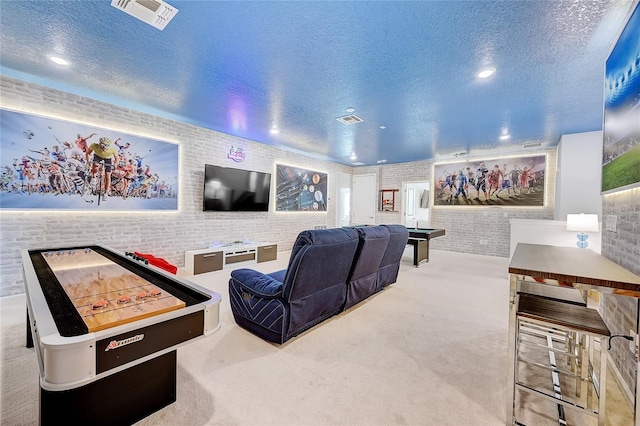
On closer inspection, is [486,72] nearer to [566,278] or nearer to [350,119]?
[350,119]

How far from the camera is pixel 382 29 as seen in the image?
7.32 ft

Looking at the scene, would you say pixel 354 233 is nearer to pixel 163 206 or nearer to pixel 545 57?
pixel 545 57

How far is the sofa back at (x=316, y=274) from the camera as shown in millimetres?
2244

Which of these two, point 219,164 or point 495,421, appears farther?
point 219,164

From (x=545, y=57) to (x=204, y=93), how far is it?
3965 mm

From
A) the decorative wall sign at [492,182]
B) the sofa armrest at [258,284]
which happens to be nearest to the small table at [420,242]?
the decorative wall sign at [492,182]

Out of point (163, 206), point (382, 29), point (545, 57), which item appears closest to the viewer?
point (382, 29)

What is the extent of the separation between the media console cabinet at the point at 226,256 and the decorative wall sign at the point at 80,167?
100 cm

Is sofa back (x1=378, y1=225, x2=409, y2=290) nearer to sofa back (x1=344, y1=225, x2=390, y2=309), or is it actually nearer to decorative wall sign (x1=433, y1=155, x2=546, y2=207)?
sofa back (x1=344, y1=225, x2=390, y2=309)

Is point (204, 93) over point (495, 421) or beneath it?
over

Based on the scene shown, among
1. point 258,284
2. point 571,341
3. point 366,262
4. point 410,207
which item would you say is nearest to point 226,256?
point 258,284

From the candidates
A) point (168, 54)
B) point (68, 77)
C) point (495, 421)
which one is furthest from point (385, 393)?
point (68, 77)

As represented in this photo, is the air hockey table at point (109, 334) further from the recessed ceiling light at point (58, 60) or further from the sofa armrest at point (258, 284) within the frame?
the recessed ceiling light at point (58, 60)

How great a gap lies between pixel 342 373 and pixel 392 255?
207 centimetres
